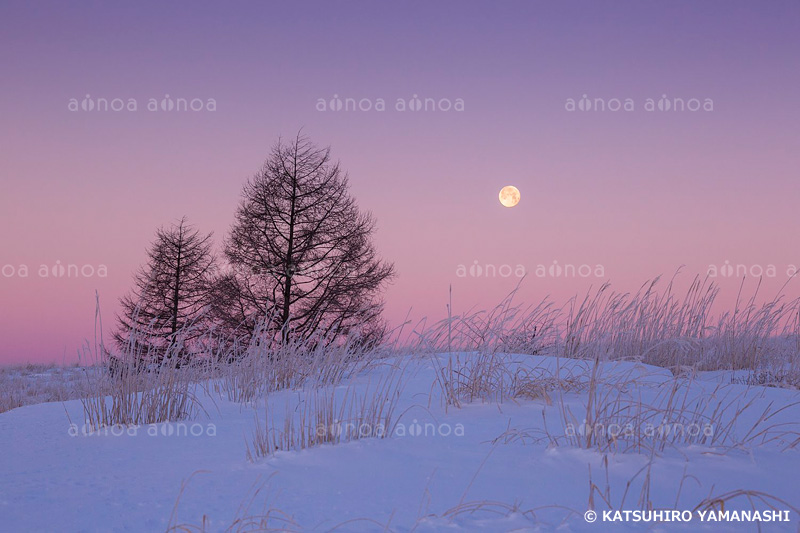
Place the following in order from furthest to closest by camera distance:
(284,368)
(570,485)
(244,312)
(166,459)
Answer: (244,312) < (284,368) < (166,459) < (570,485)

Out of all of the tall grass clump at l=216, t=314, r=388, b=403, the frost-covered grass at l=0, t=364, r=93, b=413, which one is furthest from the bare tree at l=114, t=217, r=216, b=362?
the tall grass clump at l=216, t=314, r=388, b=403

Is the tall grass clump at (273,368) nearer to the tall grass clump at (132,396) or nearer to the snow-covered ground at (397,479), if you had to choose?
the tall grass clump at (132,396)

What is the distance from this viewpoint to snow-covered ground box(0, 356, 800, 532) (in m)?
2.29

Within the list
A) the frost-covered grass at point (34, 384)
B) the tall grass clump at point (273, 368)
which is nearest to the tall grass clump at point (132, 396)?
the tall grass clump at point (273, 368)

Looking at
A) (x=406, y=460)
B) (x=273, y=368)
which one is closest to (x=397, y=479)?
(x=406, y=460)

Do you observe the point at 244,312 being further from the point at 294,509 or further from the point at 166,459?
the point at 294,509

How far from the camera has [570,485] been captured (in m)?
2.68

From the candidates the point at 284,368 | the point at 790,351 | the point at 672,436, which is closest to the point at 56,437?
the point at 284,368

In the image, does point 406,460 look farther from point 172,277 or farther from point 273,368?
point 172,277

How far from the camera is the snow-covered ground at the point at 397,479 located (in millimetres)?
2285

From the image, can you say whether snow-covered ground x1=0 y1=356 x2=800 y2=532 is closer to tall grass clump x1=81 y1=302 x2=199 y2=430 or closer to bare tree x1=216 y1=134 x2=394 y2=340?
tall grass clump x1=81 y1=302 x2=199 y2=430

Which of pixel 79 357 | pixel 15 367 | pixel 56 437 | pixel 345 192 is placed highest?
pixel 345 192

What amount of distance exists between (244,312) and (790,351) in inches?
540

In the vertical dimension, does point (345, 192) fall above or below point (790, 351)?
above
